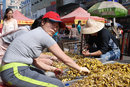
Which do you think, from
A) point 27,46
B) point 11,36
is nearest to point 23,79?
point 27,46

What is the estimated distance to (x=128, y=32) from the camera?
22.0 ft

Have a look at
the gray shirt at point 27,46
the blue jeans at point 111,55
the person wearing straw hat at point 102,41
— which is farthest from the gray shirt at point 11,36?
the blue jeans at point 111,55

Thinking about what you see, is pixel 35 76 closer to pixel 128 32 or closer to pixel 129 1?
pixel 128 32

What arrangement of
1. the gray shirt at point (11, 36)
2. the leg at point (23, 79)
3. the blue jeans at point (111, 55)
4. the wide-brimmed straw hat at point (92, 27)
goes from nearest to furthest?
the leg at point (23, 79), the gray shirt at point (11, 36), the wide-brimmed straw hat at point (92, 27), the blue jeans at point (111, 55)

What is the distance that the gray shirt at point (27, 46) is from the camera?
6.71 ft

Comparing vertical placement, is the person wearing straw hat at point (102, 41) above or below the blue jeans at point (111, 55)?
above

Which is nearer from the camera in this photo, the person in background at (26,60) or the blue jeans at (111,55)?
the person in background at (26,60)

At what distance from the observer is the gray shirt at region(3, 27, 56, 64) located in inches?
80.5

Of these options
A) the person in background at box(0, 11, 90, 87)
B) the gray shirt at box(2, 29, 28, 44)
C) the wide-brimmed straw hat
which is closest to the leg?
the person in background at box(0, 11, 90, 87)

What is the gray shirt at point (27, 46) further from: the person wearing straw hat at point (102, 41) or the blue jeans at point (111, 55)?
the blue jeans at point (111, 55)

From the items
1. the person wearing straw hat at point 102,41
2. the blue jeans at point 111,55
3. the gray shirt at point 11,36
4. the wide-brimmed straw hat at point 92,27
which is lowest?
the blue jeans at point 111,55

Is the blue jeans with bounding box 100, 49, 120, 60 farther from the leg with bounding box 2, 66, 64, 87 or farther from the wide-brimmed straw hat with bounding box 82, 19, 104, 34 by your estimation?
the leg with bounding box 2, 66, 64, 87

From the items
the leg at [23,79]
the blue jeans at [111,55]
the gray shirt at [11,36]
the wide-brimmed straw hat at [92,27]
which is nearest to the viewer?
the leg at [23,79]

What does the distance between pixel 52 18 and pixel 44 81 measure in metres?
0.86
